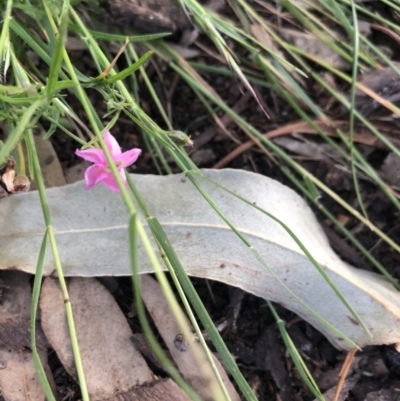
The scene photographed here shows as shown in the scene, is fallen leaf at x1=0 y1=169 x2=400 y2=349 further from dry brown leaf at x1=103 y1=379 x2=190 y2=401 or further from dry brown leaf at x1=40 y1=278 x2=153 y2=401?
dry brown leaf at x1=103 y1=379 x2=190 y2=401

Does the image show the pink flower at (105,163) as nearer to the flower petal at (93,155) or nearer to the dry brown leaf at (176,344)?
the flower petal at (93,155)

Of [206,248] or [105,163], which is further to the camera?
[206,248]

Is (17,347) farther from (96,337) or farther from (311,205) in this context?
(311,205)

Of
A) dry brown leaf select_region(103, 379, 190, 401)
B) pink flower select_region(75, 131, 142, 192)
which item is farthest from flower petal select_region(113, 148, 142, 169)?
dry brown leaf select_region(103, 379, 190, 401)

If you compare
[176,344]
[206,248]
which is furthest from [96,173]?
[176,344]

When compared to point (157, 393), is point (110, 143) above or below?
above

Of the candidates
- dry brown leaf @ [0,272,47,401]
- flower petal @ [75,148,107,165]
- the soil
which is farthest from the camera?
the soil
